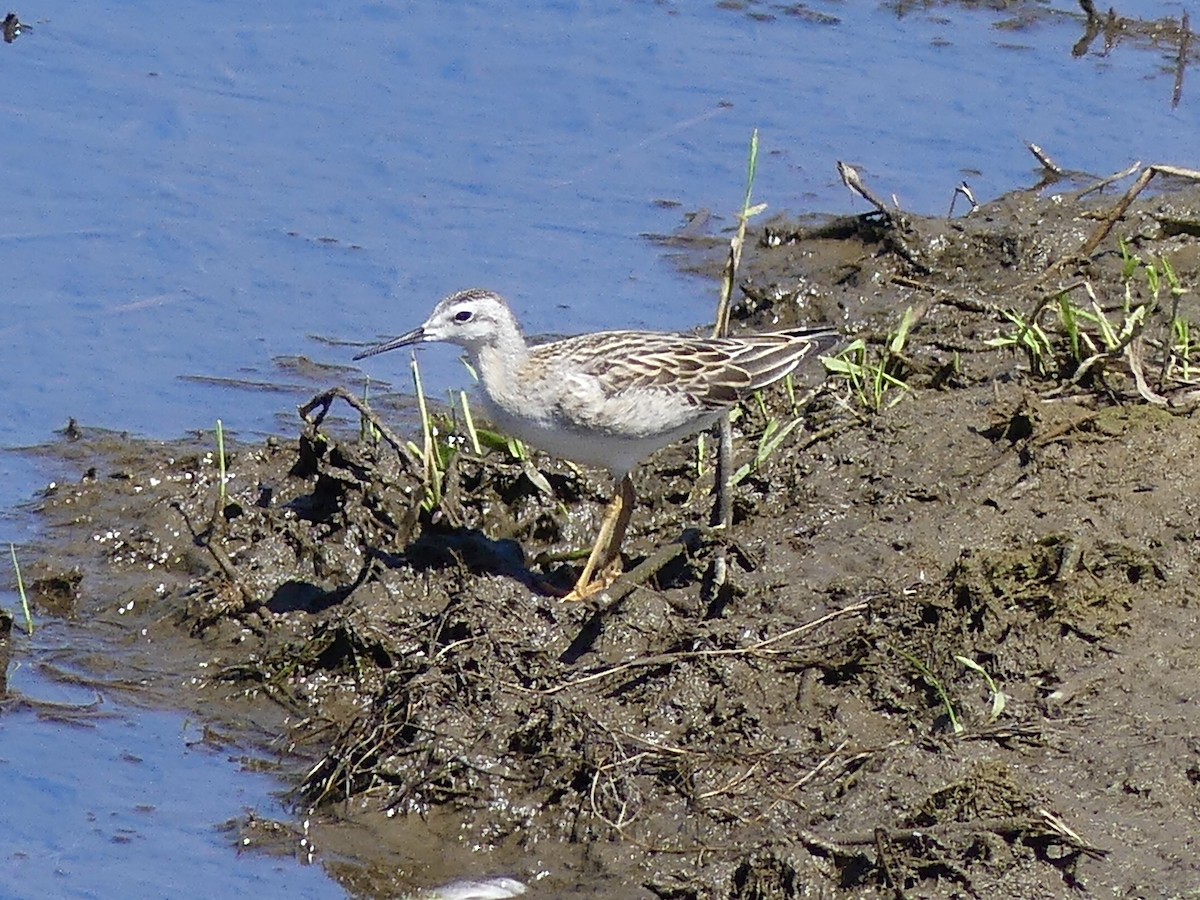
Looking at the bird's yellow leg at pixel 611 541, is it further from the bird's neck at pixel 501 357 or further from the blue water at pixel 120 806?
the blue water at pixel 120 806

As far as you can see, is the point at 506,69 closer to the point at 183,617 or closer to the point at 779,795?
the point at 183,617

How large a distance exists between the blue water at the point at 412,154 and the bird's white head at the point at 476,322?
2138mm

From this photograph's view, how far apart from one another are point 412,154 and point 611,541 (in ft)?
Answer: 17.2

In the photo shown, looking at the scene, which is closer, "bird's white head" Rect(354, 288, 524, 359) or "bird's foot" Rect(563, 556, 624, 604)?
"bird's foot" Rect(563, 556, 624, 604)

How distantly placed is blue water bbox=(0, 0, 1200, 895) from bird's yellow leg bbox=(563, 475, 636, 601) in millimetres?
2464

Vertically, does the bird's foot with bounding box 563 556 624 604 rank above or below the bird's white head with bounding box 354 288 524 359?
below

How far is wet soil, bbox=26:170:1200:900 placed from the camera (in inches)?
255

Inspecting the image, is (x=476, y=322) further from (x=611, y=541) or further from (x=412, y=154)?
(x=412, y=154)

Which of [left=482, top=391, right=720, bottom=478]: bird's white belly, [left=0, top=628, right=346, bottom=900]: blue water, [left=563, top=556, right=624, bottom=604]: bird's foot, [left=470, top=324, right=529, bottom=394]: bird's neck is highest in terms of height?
[left=470, top=324, right=529, bottom=394]: bird's neck

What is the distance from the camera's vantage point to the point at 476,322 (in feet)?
27.6

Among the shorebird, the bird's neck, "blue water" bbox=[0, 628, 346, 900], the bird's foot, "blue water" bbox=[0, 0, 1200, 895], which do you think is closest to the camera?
"blue water" bbox=[0, 628, 346, 900]

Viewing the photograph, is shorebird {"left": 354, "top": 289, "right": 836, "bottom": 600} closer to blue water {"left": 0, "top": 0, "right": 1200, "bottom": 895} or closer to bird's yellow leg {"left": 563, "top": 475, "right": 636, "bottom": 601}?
bird's yellow leg {"left": 563, "top": 475, "right": 636, "bottom": 601}

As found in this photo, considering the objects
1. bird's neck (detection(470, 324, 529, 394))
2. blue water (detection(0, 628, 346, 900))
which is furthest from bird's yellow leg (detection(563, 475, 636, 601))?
blue water (detection(0, 628, 346, 900))

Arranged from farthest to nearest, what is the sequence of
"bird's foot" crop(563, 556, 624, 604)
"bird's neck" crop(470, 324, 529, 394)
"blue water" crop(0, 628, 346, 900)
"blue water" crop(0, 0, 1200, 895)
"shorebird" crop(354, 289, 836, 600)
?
"blue water" crop(0, 0, 1200, 895)
"bird's neck" crop(470, 324, 529, 394)
"shorebird" crop(354, 289, 836, 600)
"bird's foot" crop(563, 556, 624, 604)
"blue water" crop(0, 628, 346, 900)
